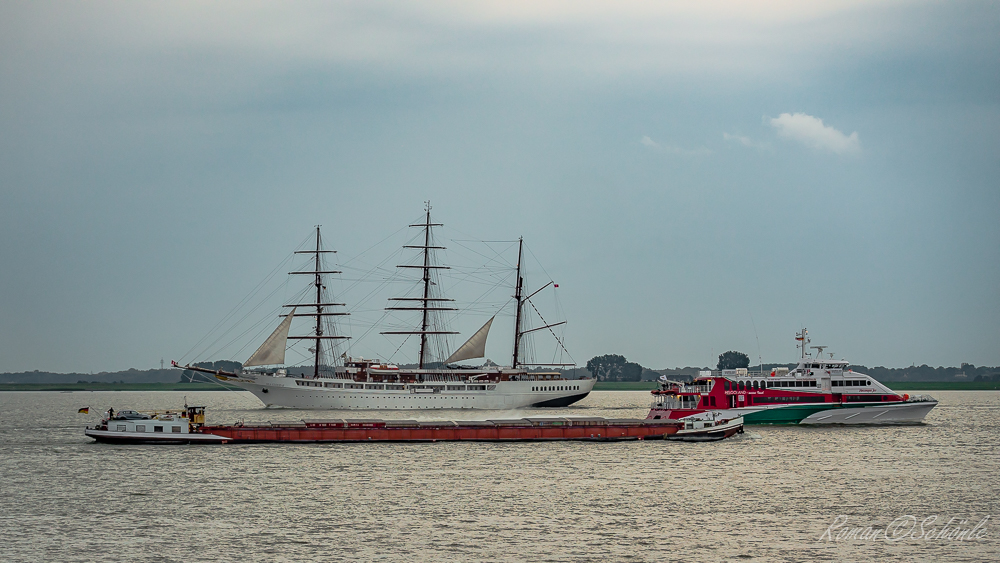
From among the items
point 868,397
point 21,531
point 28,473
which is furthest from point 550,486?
point 868,397

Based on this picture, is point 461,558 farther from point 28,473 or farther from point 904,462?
point 904,462

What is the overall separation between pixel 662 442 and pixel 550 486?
28878 millimetres

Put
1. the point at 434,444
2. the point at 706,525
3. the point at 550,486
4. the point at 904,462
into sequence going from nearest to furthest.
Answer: the point at 706,525, the point at 550,486, the point at 904,462, the point at 434,444

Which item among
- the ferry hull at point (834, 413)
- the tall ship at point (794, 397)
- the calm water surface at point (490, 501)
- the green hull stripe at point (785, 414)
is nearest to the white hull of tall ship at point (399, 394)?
the tall ship at point (794, 397)

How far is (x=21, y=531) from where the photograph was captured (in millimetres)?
38062

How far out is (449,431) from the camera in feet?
247

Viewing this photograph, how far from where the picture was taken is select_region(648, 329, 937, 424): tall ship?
83.4 m

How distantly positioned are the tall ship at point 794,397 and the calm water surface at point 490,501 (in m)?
11.7

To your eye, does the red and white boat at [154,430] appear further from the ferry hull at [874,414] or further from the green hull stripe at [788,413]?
the ferry hull at [874,414]

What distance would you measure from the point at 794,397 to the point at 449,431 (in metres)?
33.3

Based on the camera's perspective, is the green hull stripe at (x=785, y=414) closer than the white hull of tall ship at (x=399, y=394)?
Yes

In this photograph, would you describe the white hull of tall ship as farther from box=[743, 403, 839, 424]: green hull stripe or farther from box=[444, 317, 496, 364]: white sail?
box=[743, 403, 839, 424]: green hull stripe

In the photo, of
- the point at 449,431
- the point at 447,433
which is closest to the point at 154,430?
the point at 447,433

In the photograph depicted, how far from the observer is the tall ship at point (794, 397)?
8338 centimetres
